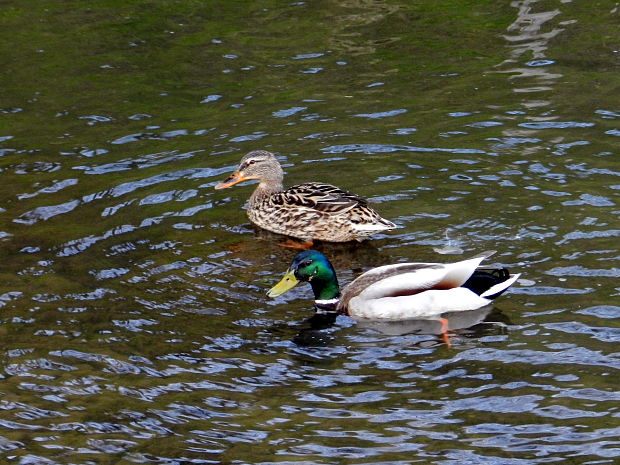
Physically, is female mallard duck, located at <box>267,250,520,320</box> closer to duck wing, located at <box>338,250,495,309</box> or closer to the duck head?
duck wing, located at <box>338,250,495,309</box>

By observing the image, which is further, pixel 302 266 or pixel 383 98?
pixel 383 98

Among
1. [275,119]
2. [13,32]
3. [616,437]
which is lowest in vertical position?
[616,437]

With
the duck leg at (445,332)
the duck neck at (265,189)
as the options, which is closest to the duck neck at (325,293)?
the duck leg at (445,332)

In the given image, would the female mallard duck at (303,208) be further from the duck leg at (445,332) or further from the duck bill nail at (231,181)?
the duck leg at (445,332)

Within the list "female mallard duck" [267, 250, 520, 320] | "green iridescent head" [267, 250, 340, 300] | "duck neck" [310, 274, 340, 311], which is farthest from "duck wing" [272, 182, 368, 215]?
"female mallard duck" [267, 250, 520, 320]

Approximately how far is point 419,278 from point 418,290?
0.12m

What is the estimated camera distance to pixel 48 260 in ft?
35.7

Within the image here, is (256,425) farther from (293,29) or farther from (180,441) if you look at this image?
(293,29)

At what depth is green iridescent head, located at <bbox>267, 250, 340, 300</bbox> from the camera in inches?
402

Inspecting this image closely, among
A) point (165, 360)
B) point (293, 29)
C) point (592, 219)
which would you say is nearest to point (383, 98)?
point (293, 29)

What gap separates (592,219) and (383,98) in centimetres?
462

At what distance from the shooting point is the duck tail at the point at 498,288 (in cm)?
951

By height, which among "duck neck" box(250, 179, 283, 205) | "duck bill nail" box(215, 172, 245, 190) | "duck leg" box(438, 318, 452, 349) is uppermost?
"duck bill nail" box(215, 172, 245, 190)

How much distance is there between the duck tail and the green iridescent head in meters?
1.46
